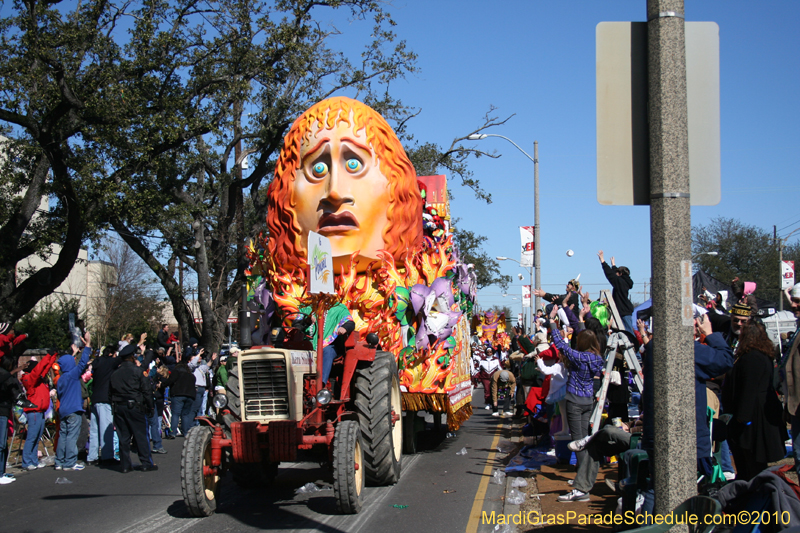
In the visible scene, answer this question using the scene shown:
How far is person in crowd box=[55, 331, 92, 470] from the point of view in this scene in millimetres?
10711

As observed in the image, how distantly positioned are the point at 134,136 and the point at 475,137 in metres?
10.1

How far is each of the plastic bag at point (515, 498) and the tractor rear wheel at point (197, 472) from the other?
321 cm

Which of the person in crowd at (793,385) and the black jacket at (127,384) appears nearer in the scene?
the person in crowd at (793,385)

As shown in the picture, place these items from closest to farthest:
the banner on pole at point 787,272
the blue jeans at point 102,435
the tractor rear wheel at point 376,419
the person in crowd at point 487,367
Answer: the tractor rear wheel at point 376,419 → the blue jeans at point 102,435 → the person in crowd at point 487,367 → the banner on pole at point 787,272

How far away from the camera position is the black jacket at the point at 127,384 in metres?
10.4

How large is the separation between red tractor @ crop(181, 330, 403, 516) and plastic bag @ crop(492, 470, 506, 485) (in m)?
1.55

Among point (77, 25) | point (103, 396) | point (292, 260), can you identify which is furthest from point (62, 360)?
point (77, 25)

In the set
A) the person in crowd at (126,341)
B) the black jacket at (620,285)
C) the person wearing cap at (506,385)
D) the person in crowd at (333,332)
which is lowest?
the person wearing cap at (506,385)

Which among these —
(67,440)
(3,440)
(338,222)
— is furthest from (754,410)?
(67,440)

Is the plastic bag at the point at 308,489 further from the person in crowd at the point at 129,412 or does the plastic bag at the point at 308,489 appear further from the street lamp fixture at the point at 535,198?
the street lamp fixture at the point at 535,198

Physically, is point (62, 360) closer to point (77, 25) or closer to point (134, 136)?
point (134, 136)

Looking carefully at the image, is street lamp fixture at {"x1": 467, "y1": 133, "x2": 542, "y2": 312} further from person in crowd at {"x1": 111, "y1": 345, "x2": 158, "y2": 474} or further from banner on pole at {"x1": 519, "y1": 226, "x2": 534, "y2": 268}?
person in crowd at {"x1": 111, "y1": 345, "x2": 158, "y2": 474}

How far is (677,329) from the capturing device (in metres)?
3.28

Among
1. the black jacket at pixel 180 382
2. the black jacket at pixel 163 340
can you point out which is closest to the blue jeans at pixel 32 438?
the black jacket at pixel 180 382
